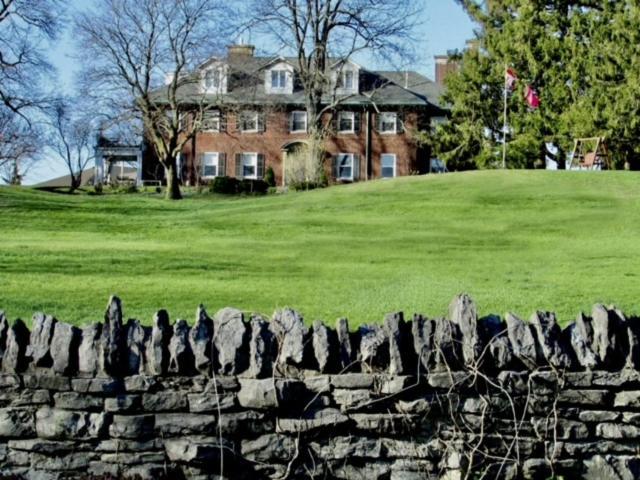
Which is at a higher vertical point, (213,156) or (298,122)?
(298,122)

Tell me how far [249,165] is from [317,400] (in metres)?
51.4

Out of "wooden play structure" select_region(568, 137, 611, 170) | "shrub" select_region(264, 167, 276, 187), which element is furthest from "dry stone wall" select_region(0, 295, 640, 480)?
"shrub" select_region(264, 167, 276, 187)

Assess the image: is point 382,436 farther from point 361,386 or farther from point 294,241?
point 294,241

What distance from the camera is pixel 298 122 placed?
185 feet

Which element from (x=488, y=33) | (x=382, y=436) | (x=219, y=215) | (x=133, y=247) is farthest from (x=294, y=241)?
(x=488, y=33)

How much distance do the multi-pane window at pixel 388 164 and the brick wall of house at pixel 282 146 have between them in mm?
199

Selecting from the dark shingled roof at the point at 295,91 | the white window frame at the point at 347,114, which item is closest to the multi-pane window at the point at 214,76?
the dark shingled roof at the point at 295,91

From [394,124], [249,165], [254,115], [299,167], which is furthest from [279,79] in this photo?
[299,167]

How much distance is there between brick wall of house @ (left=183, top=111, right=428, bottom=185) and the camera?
182 feet

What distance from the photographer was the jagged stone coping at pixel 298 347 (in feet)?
17.2

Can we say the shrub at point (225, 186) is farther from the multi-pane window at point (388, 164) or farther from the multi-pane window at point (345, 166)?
the multi-pane window at point (388, 164)

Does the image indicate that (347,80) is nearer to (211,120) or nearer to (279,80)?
(279,80)

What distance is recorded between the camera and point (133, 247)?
17406 millimetres

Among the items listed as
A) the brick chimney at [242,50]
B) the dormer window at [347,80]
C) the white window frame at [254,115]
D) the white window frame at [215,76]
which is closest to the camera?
the white window frame at [215,76]
